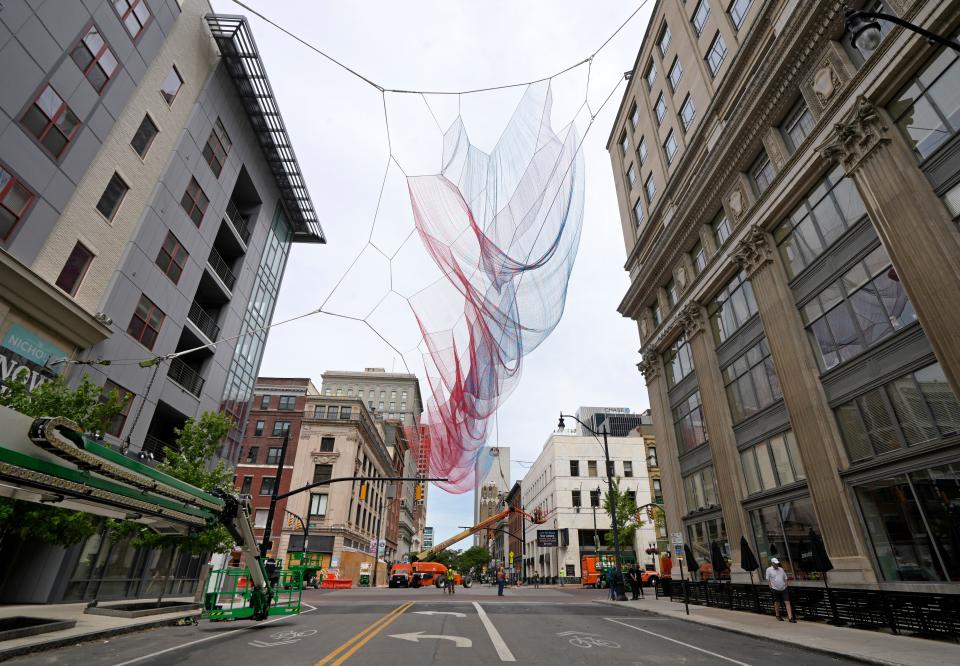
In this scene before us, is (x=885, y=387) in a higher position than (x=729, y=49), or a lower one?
lower

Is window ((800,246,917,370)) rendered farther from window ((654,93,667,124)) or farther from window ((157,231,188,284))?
window ((157,231,188,284))

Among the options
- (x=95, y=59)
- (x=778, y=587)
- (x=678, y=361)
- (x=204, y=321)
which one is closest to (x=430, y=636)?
(x=778, y=587)

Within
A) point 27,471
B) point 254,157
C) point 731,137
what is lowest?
point 27,471

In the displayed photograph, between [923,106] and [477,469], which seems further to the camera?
[477,469]

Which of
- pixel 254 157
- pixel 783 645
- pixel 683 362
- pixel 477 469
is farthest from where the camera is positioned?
pixel 254 157

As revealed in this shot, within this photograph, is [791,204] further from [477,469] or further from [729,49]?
[477,469]

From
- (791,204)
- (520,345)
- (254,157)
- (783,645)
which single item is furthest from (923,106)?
(254,157)

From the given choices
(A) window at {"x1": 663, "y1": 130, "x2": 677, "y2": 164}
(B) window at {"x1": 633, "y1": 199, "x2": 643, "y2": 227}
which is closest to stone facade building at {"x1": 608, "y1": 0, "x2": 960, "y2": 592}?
(A) window at {"x1": 663, "y1": 130, "x2": 677, "y2": 164}

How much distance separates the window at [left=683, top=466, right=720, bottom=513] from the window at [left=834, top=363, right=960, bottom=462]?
10054mm

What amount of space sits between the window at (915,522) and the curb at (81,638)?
2069cm

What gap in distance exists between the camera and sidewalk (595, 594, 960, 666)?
9016 millimetres

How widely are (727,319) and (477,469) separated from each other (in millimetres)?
15580

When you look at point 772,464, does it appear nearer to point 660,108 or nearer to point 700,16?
point 660,108

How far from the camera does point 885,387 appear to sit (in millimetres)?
15242
